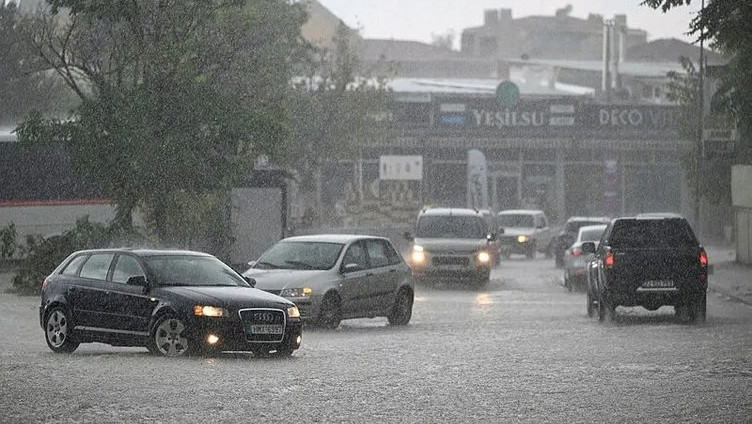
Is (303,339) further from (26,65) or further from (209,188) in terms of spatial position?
(26,65)

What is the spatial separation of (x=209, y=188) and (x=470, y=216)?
339 inches

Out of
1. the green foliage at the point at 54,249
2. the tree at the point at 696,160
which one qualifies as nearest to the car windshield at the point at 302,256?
the green foliage at the point at 54,249

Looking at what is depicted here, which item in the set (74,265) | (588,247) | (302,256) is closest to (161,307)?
(74,265)

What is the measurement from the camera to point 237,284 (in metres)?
20.5

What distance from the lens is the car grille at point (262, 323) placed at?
752 inches

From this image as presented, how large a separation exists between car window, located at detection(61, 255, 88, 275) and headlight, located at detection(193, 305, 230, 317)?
7.50ft

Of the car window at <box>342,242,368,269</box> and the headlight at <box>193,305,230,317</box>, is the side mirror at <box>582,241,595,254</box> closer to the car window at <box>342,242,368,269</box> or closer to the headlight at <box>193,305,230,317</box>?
the car window at <box>342,242,368,269</box>


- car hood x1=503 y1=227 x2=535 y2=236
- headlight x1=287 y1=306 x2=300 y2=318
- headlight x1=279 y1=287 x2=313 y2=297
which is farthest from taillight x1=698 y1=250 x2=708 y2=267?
car hood x1=503 y1=227 x2=535 y2=236

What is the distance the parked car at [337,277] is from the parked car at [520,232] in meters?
31.1

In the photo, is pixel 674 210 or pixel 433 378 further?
pixel 674 210

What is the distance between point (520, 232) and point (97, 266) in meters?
39.1

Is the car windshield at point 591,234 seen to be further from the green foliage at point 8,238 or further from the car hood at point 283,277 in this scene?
the car hood at point 283,277

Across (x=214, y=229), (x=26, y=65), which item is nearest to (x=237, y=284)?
(x=214, y=229)

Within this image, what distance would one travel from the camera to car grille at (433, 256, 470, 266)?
3819 centimetres
